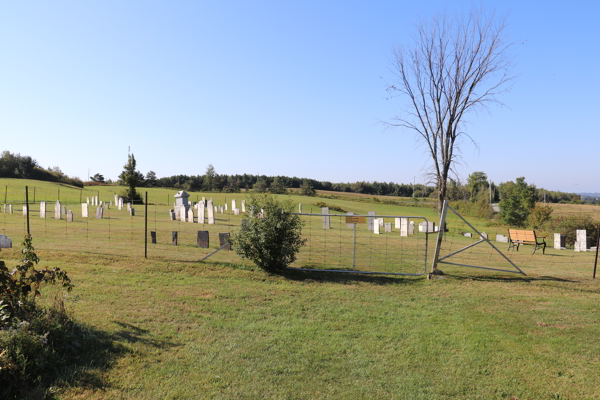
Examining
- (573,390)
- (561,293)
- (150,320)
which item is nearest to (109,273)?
(150,320)

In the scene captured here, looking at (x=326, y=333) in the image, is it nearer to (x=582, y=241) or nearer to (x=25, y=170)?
(x=582, y=241)

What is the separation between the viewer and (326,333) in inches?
253

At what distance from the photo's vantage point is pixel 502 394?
4.57 meters

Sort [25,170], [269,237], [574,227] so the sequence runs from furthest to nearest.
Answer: [25,170] < [574,227] < [269,237]

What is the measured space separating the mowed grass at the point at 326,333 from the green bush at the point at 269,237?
1.51ft

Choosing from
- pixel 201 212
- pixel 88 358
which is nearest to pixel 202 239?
pixel 88 358

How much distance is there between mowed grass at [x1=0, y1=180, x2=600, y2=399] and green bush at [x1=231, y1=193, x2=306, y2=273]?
0.46 meters

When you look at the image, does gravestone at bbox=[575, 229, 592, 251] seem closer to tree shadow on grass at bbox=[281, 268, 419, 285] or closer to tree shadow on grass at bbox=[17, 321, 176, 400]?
tree shadow on grass at bbox=[281, 268, 419, 285]

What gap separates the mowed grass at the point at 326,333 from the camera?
184 inches

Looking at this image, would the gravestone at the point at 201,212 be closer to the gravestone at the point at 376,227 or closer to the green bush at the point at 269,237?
the gravestone at the point at 376,227

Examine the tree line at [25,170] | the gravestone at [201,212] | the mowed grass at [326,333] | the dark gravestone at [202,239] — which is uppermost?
the tree line at [25,170]

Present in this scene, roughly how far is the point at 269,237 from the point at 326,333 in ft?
13.7

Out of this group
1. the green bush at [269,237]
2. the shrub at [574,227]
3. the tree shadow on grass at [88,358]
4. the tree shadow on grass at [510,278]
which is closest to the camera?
the tree shadow on grass at [88,358]

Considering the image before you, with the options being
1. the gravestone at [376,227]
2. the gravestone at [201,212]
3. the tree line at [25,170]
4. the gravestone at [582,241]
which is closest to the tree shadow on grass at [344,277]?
the gravestone at [376,227]
